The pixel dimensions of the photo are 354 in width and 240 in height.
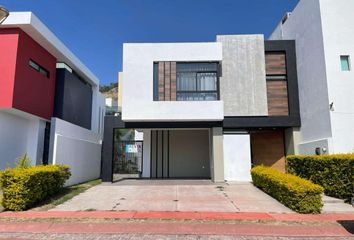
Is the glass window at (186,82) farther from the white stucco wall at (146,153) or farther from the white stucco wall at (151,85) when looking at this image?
the white stucco wall at (146,153)

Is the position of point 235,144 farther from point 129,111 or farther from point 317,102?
point 129,111

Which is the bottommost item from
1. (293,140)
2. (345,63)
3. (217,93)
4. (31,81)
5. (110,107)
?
(293,140)

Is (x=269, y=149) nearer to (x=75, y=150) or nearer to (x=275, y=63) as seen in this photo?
(x=275, y=63)

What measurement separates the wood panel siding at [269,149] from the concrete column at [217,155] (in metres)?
3.49

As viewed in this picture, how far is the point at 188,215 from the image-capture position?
7621 mm

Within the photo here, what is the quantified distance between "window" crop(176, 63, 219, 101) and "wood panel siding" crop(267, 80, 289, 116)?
290 cm

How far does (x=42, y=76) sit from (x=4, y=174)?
7439mm

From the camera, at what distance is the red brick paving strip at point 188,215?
7.39 m

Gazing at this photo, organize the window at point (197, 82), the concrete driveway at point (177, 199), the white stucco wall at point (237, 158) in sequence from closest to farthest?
the concrete driveway at point (177, 199), the window at point (197, 82), the white stucco wall at point (237, 158)

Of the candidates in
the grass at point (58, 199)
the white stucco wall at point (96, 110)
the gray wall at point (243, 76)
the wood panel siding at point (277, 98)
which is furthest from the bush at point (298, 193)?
the white stucco wall at point (96, 110)

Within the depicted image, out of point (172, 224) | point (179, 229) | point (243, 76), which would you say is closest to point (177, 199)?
point (172, 224)

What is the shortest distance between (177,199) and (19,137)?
870 cm

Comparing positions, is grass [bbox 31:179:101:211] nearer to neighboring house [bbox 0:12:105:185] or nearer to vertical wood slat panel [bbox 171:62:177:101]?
neighboring house [bbox 0:12:105:185]

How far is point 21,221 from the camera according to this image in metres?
7.20
